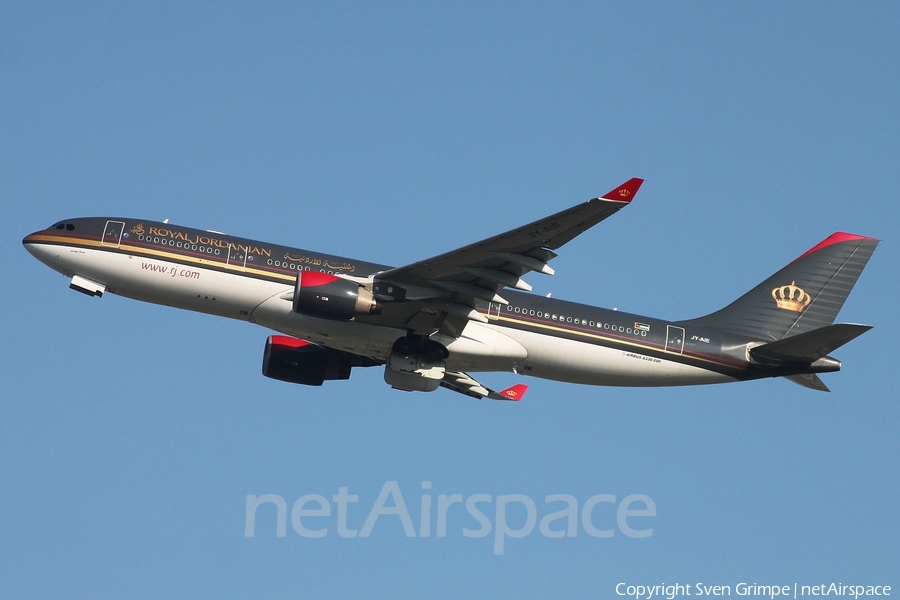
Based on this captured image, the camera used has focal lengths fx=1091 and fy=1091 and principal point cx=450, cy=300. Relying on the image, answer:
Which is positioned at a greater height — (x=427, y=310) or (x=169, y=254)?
(x=169, y=254)

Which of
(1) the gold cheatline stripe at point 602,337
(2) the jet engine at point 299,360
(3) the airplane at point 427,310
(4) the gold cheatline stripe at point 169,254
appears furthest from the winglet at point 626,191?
(2) the jet engine at point 299,360

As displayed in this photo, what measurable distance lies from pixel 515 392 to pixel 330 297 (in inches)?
454

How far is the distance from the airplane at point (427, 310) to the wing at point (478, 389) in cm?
239

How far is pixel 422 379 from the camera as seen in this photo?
3941 centimetres

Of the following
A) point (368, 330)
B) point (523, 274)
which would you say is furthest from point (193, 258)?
point (523, 274)

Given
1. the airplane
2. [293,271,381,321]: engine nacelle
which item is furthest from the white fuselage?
[293,271,381,321]: engine nacelle

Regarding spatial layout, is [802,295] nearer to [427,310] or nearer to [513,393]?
[513,393]

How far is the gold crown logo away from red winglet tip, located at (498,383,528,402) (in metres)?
10.8

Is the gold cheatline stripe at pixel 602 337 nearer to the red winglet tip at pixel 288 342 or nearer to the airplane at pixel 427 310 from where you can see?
the airplane at pixel 427 310

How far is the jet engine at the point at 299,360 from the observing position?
42625 mm

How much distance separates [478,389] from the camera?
44.8m

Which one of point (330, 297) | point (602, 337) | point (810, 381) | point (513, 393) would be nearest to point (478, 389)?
point (513, 393)

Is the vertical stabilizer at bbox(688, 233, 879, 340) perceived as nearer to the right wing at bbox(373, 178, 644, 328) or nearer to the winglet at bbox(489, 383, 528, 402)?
the winglet at bbox(489, 383, 528, 402)

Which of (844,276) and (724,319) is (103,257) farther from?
(844,276)
